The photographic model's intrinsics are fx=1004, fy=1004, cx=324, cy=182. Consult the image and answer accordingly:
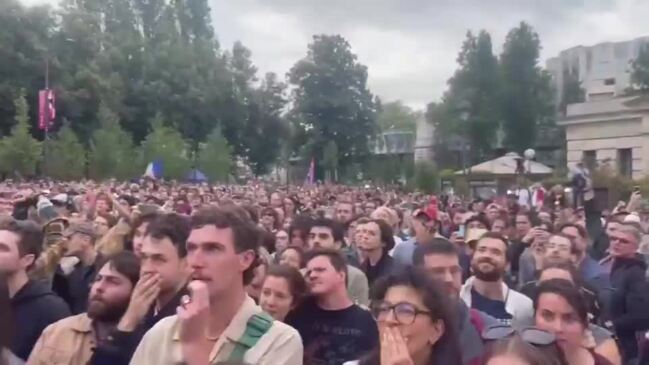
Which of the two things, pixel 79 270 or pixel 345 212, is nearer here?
pixel 79 270

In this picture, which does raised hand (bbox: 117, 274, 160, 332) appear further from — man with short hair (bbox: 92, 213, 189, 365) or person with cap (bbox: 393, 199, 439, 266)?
person with cap (bbox: 393, 199, 439, 266)

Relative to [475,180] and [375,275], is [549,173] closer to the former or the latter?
[475,180]

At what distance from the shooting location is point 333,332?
19.6ft

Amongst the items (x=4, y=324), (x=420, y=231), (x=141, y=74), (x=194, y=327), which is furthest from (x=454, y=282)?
(x=141, y=74)

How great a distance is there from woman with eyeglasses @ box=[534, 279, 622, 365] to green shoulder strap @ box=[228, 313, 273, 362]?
165cm

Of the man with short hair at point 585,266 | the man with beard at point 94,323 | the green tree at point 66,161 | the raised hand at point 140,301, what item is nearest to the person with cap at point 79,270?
the man with beard at point 94,323

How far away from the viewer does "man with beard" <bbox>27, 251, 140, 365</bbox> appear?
5.02m

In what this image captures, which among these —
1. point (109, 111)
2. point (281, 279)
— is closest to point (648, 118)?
point (109, 111)

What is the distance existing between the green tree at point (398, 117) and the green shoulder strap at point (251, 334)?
123 meters

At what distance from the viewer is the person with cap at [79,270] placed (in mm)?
7254

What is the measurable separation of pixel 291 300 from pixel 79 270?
2273 millimetres

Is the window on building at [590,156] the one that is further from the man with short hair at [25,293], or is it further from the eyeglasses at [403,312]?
the eyeglasses at [403,312]

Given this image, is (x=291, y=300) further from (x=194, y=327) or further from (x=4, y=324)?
(x=4, y=324)

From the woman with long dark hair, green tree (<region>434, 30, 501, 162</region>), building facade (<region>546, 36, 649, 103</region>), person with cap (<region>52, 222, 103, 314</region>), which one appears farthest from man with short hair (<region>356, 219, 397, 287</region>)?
building facade (<region>546, 36, 649, 103</region>)
